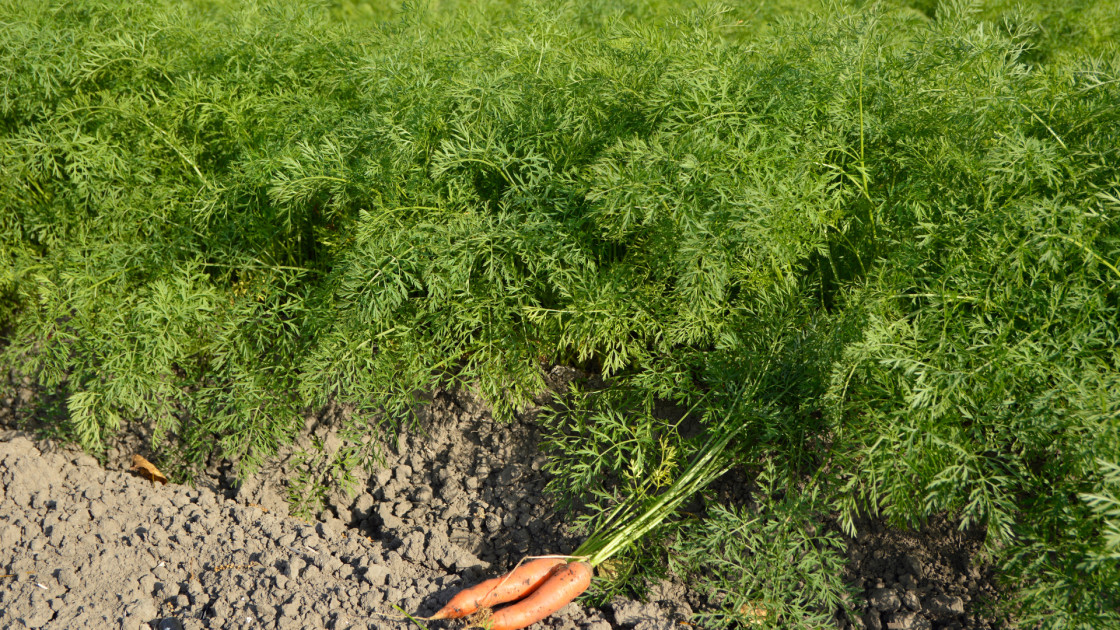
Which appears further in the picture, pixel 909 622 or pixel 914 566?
pixel 914 566

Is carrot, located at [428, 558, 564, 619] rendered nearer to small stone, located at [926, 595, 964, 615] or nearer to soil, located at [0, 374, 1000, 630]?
soil, located at [0, 374, 1000, 630]

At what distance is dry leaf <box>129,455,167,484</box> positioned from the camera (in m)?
3.36

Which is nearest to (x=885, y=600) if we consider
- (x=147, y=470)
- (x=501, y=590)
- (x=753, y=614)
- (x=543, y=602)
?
(x=753, y=614)

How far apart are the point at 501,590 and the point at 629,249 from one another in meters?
1.32

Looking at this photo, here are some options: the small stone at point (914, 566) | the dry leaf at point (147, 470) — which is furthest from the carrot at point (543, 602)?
the dry leaf at point (147, 470)

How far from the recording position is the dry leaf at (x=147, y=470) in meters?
3.36

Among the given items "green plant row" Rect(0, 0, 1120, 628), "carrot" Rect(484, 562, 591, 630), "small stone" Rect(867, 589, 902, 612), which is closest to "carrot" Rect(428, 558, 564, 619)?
"carrot" Rect(484, 562, 591, 630)

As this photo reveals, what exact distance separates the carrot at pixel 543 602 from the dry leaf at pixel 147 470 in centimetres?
172

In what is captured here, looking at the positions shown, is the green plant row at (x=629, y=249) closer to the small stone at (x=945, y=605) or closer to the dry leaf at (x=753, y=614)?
the dry leaf at (x=753, y=614)

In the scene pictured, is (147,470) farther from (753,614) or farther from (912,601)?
(912,601)

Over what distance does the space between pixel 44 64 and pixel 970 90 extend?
3754 millimetres

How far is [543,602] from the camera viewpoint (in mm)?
Answer: 2514

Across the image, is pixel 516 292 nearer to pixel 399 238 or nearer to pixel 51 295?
pixel 399 238

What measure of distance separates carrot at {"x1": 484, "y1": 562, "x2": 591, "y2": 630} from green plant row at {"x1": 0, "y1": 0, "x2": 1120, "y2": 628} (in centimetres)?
36
